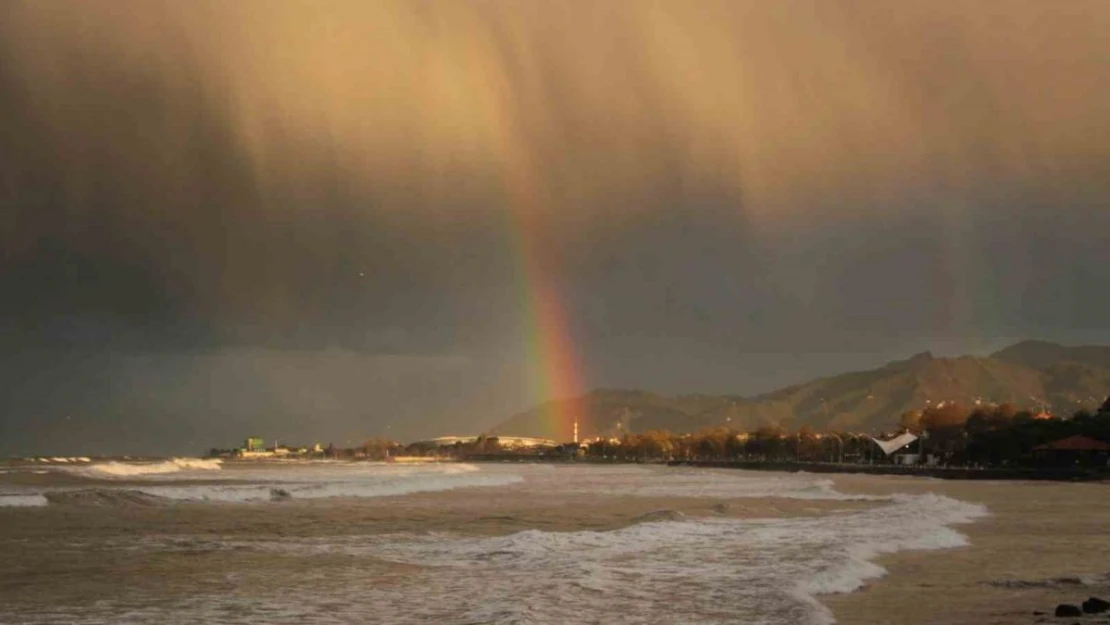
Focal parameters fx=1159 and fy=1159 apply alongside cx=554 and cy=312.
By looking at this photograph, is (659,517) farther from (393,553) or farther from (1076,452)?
(1076,452)

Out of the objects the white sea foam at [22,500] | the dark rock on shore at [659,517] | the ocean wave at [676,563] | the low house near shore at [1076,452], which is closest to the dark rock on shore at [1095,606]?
the ocean wave at [676,563]

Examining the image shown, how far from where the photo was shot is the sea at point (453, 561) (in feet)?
70.9

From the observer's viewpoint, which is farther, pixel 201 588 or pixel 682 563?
pixel 682 563

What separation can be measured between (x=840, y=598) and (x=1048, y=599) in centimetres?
391

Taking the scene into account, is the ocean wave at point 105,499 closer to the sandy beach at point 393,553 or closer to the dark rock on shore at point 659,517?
the sandy beach at point 393,553

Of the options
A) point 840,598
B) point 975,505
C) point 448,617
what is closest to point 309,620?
point 448,617

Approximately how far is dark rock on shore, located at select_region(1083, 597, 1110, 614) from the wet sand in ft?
1.23

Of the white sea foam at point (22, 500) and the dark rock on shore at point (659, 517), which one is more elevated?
the white sea foam at point (22, 500)

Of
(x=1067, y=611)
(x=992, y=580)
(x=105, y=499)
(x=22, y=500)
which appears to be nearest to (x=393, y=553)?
(x=992, y=580)

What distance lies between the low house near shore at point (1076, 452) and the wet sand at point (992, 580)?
99020mm

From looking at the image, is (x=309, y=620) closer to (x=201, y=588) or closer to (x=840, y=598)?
(x=201, y=588)

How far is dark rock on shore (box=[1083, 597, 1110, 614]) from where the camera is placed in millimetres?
19984

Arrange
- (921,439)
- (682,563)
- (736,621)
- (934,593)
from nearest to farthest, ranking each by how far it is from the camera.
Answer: (736,621) < (934,593) < (682,563) < (921,439)

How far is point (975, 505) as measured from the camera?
57.5m
